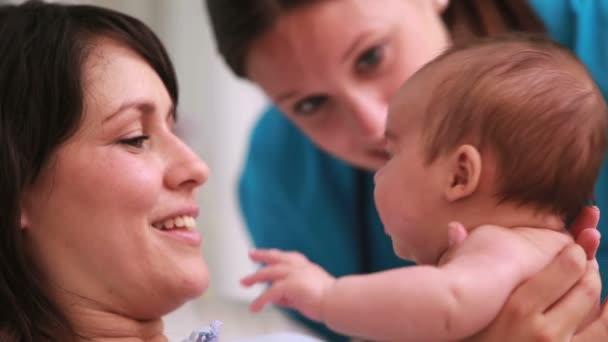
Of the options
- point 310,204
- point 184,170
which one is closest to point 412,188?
point 184,170

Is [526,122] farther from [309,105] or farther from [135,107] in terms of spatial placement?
[309,105]

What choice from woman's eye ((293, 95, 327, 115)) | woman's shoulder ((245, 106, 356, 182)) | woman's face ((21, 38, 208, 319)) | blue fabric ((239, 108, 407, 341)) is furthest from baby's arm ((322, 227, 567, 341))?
woman's shoulder ((245, 106, 356, 182))

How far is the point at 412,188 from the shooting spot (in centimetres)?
104

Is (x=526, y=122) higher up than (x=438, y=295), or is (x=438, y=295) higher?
(x=526, y=122)

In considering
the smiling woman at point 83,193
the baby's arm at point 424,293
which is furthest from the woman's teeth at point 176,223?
the baby's arm at point 424,293

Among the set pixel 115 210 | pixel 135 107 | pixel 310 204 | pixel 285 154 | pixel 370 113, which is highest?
pixel 135 107

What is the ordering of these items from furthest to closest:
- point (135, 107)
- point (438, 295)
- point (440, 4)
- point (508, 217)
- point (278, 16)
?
point (440, 4)
point (278, 16)
point (135, 107)
point (508, 217)
point (438, 295)

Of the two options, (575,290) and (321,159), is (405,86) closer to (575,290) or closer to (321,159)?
(575,290)

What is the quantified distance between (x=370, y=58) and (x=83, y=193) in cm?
68

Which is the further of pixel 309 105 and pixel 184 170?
pixel 309 105

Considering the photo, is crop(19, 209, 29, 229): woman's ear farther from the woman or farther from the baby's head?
the woman

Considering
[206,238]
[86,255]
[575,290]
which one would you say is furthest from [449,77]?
[206,238]

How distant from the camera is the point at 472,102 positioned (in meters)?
1.00

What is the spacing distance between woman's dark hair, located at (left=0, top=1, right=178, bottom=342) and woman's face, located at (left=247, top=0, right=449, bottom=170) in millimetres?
497
